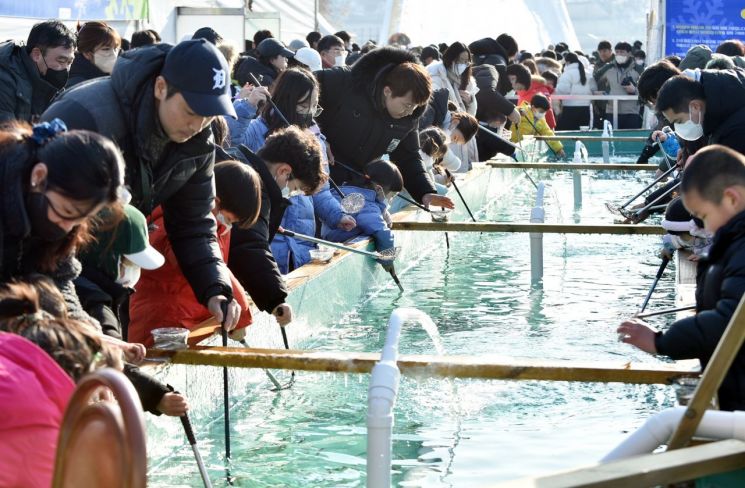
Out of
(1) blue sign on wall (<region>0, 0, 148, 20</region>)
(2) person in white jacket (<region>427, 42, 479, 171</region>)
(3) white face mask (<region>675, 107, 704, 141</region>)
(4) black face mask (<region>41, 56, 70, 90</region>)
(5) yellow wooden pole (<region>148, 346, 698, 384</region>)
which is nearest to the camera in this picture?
(5) yellow wooden pole (<region>148, 346, 698, 384</region>)

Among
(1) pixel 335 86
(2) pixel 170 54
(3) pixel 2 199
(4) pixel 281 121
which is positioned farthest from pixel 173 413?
(1) pixel 335 86

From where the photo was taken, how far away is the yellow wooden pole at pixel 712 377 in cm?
309

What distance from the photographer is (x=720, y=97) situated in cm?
630

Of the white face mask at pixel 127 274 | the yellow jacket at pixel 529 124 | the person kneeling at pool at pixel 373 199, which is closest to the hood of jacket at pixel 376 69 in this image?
the person kneeling at pool at pixel 373 199

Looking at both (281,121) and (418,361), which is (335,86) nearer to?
(281,121)

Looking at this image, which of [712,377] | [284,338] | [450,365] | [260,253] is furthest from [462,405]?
[712,377]

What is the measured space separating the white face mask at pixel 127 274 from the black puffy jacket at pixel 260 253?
4.04 ft

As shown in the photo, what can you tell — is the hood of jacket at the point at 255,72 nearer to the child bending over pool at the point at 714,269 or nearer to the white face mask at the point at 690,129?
the white face mask at the point at 690,129

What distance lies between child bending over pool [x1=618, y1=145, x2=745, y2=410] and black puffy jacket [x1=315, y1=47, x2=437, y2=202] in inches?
160

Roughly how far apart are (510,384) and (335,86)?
2919mm

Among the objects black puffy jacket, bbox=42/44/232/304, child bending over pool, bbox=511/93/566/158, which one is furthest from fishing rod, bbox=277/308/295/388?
child bending over pool, bbox=511/93/566/158

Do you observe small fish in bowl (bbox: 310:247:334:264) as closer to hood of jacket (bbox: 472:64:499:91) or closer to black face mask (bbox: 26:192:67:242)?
black face mask (bbox: 26:192:67:242)

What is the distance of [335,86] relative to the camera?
8.37 m

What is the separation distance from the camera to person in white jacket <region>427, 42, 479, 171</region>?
12.6m
